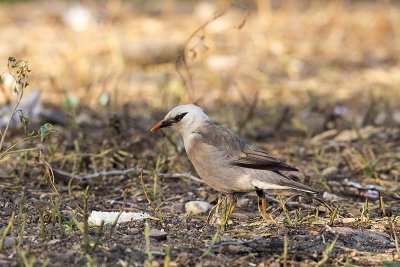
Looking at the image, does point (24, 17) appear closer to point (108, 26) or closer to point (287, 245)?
point (108, 26)

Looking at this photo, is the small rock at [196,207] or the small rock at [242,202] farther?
the small rock at [242,202]

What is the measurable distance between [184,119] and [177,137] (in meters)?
1.21

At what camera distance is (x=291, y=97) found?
8.47 meters

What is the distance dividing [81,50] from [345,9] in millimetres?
4773

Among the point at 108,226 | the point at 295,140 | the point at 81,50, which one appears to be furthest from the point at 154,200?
the point at 81,50

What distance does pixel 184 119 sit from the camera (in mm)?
4973

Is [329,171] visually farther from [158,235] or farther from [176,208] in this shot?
[158,235]

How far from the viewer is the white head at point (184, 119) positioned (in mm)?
4957

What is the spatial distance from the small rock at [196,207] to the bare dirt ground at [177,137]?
0.07 metres

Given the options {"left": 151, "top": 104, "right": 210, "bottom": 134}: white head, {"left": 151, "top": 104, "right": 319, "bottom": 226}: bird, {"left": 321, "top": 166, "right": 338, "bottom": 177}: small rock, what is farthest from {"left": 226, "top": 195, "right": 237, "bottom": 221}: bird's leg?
{"left": 321, "top": 166, "right": 338, "bottom": 177}: small rock

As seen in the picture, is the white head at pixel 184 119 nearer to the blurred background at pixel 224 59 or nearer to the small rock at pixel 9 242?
the blurred background at pixel 224 59

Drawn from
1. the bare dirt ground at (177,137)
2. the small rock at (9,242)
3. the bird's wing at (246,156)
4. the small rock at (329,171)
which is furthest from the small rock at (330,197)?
the small rock at (9,242)

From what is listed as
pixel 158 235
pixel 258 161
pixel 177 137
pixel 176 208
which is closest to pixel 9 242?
pixel 158 235

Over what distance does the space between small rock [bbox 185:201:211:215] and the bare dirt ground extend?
7 centimetres
